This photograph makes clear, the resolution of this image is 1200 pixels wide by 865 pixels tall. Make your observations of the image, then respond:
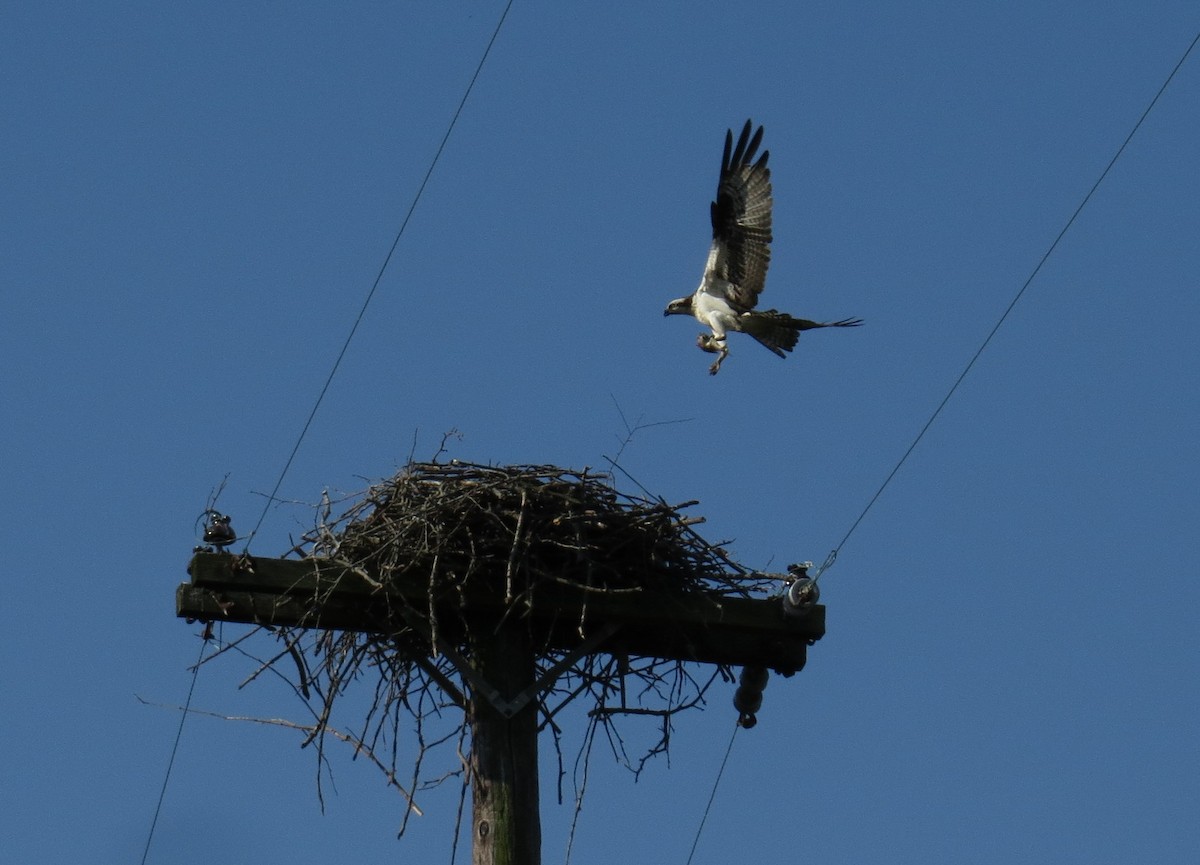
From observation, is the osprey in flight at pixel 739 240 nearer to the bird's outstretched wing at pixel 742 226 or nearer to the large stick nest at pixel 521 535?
the bird's outstretched wing at pixel 742 226

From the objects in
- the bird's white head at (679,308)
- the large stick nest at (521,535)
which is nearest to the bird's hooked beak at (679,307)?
the bird's white head at (679,308)

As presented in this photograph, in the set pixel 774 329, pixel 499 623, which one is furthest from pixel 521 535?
pixel 774 329

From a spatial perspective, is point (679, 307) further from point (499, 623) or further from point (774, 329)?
point (499, 623)

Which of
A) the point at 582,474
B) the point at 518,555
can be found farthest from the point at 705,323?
the point at 518,555

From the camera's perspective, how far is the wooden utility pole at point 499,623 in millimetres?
6770

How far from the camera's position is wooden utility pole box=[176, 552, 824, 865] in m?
6.77

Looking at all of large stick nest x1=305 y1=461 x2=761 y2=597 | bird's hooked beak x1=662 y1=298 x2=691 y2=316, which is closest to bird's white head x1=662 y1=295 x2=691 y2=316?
bird's hooked beak x1=662 y1=298 x2=691 y2=316

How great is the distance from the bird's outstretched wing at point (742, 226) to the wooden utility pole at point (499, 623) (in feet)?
13.6

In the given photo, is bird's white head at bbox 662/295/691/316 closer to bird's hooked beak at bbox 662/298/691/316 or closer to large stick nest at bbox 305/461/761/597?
bird's hooked beak at bbox 662/298/691/316

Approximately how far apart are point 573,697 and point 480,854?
0.69 m

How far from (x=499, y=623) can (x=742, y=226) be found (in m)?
4.79

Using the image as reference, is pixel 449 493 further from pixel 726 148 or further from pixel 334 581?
pixel 726 148

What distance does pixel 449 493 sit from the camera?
24.9ft

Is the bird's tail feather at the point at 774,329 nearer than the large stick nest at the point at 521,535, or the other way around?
the large stick nest at the point at 521,535
